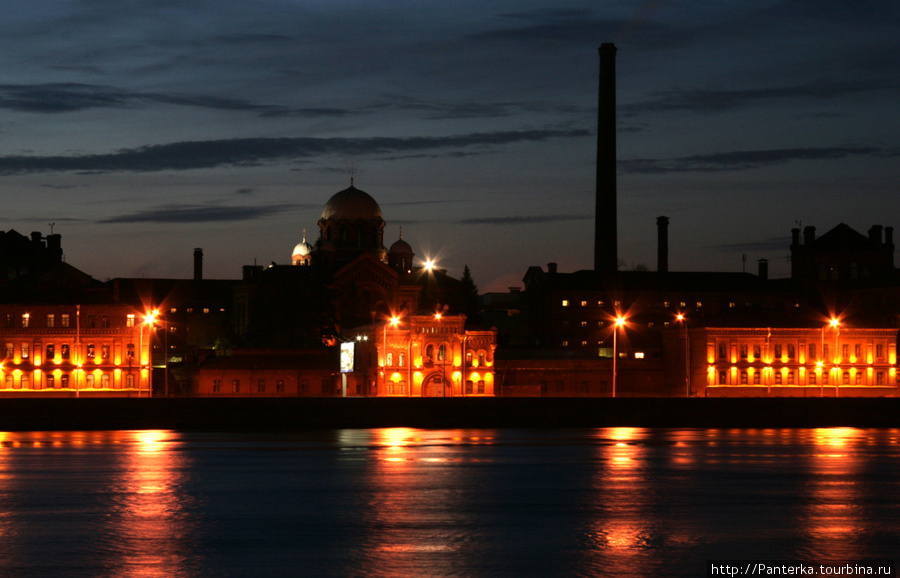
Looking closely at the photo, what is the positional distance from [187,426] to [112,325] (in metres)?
44.9

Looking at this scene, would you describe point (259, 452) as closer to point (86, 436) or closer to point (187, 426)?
point (86, 436)

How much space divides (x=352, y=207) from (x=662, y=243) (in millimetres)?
37645

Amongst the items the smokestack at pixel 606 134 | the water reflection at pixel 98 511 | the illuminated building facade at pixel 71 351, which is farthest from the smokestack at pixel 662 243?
the water reflection at pixel 98 511

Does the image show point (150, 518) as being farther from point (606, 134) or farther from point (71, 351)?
point (606, 134)

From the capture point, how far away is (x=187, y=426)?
65.4 metres

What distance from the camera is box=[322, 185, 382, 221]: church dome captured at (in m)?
134

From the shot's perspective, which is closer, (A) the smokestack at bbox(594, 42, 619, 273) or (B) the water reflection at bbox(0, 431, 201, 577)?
(B) the water reflection at bbox(0, 431, 201, 577)

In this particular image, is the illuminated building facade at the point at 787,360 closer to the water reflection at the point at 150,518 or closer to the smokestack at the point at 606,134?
the smokestack at the point at 606,134

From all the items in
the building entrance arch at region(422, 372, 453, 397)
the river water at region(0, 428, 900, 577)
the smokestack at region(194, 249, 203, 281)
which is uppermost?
the smokestack at region(194, 249, 203, 281)

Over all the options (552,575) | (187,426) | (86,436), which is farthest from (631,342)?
(552,575)

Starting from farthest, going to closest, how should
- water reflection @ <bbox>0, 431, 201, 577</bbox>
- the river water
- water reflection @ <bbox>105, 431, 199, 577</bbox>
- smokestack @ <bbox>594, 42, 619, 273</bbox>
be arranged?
smokestack @ <bbox>594, 42, 619, 273</bbox>
the river water
water reflection @ <bbox>0, 431, 201, 577</bbox>
water reflection @ <bbox>105, 431, 199, 577</bbox>

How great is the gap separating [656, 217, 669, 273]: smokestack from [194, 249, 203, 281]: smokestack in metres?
54.3

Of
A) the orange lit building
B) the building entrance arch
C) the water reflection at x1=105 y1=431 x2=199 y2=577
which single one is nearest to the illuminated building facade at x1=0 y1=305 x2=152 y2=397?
the orange lit building

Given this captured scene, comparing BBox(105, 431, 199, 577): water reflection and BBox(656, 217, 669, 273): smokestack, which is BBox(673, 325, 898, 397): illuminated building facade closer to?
BBox(656, 217, 669, 273): smokestack
